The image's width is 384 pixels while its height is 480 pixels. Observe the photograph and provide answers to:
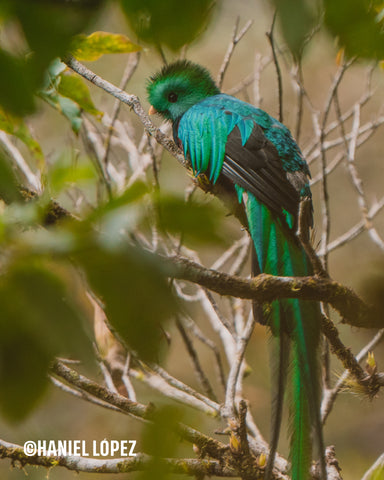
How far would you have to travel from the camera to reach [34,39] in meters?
0.31

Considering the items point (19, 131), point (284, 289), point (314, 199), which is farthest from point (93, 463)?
point (314, 199)

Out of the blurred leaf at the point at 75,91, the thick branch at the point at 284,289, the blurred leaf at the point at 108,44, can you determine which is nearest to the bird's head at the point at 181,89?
the blurred leaf at the point at 75,91

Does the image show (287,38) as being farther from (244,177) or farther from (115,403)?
(244,177)

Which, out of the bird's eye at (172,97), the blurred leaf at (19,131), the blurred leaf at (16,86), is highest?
the bird's eye at (172,97)

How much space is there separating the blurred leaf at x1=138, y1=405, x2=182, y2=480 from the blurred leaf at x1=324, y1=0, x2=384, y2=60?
285 millimetres

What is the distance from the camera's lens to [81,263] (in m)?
0.36

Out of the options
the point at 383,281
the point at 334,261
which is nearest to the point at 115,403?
the point at 383,281

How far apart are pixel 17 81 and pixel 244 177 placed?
1.79 m

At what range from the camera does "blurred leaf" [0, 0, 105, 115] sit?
31 cm

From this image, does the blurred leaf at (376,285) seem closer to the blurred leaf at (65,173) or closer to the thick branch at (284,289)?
the blurred leaf at (65,173)

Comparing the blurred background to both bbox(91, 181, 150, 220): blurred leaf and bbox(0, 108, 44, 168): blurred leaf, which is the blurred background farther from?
bbox(91, 181, 150, 220): blurred leaf

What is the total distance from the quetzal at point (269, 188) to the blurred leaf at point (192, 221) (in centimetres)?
97

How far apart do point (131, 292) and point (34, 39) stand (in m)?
0.16

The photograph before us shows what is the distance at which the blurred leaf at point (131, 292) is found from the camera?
35cm
